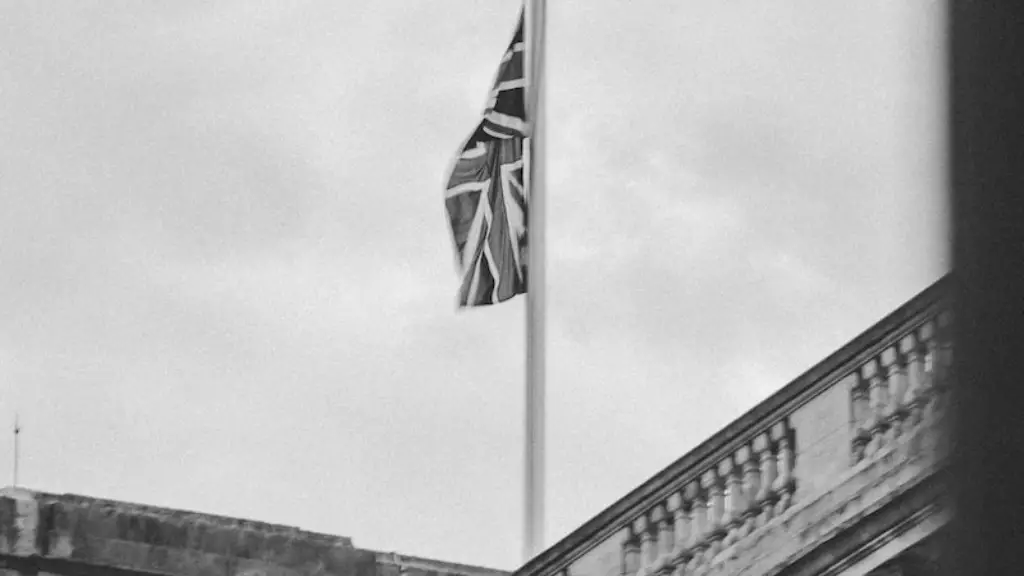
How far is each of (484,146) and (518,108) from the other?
0.56 m

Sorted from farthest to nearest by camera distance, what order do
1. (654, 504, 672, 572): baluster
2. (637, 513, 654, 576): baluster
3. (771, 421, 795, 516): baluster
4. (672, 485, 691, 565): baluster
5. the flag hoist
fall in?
the flag hoist
(637, 513, 654, 576): baluster
(654, 504, 672, 572): baluster
(672, 485, 691, 565): baluster
(771, 421, 795, 516): baluster

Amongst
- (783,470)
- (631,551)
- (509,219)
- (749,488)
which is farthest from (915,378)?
(509,219)

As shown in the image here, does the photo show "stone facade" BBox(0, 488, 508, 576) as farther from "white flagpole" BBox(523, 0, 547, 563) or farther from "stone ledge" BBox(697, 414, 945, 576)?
"white flagpole" BBox(523, 0, 547, 563)

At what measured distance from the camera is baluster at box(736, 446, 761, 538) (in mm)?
14766

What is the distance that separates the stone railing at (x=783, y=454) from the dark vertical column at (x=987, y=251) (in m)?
10.6

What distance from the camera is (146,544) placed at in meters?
15.6

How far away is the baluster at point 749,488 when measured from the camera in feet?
48.4

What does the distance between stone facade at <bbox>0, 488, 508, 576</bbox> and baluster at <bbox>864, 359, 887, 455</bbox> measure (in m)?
3.72

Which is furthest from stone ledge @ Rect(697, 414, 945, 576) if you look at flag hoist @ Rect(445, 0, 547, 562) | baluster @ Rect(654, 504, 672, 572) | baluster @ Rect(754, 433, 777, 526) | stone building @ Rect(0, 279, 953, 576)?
flag hoist @ Rect(445, 0, 547, 562)

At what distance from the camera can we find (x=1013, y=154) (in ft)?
10.4

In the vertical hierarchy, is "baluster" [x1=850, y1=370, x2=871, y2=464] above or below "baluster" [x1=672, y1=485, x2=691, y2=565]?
above

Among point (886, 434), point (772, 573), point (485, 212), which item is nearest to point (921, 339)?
point (886, 434)

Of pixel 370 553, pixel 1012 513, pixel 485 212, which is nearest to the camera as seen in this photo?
pixel 1012 513

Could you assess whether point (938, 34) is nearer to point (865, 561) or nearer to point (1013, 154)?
point (1013, 154)
